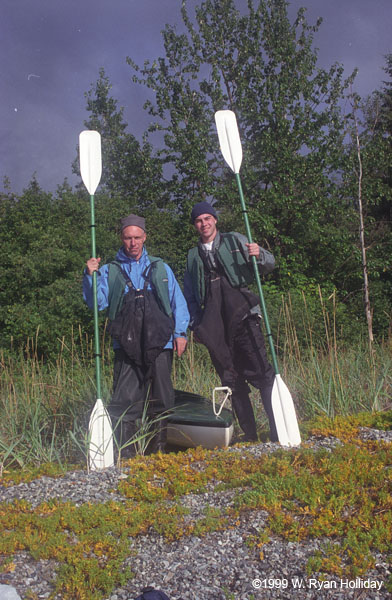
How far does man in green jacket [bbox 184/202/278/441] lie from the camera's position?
3.59 m

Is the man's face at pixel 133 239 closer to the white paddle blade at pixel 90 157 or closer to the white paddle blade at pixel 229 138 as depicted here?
the white paddle blade at pixel 90 157

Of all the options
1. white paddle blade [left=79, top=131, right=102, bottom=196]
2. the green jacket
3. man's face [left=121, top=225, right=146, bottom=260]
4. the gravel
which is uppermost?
white paddle blade [left=79, top=131, right=102, bottom=196]

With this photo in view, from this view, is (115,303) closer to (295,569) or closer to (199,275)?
(199,275)

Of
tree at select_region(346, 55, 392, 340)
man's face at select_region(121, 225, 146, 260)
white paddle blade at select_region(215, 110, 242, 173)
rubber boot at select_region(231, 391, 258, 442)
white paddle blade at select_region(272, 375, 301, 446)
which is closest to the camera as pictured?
white paddle blade at select_region(272, 375, 301, 446)

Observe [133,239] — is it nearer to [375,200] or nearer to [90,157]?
[90,157]

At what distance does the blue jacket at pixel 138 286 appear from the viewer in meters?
3.63

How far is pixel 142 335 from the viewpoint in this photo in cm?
348

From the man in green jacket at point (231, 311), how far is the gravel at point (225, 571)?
1.38 meters

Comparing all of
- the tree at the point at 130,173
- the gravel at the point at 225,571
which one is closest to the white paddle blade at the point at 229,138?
the gravel at the point at 225,571

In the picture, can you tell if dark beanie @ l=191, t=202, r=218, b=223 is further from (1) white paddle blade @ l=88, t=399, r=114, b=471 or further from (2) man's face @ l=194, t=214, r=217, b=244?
(1) white paddle blade @ l=88, t=399, r=114, b=471

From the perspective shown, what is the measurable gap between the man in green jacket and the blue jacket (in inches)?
5.0

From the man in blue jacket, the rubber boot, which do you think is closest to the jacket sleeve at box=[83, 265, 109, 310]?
the man in blue jacket

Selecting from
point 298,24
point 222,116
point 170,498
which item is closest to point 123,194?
point 298,24

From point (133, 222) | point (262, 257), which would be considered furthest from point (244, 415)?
point (133, 222)
